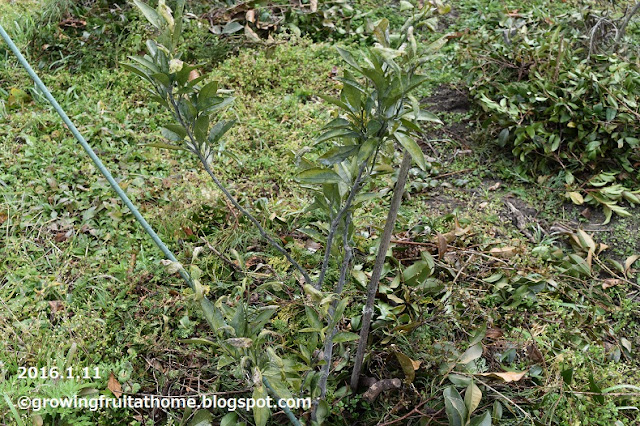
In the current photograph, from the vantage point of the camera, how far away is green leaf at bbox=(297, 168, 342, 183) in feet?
5.30

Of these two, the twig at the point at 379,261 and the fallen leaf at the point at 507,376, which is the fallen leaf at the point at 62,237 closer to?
the twig at the point at 379,261

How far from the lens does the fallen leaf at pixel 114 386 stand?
211 centimetres

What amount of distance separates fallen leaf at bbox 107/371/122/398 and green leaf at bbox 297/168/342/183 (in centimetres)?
112

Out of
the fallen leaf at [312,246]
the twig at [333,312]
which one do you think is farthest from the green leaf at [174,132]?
the fallen leaf at [312,246]

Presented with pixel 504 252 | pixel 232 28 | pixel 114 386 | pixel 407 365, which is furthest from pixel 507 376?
pixel 232 28

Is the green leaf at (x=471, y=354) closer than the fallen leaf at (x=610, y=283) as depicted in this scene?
Yes

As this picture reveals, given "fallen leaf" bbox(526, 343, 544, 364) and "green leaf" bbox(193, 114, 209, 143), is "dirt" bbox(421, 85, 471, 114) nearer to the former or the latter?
"fallen leaf" bbox(526, 343, 544, 364)

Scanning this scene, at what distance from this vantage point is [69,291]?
2.61 metres

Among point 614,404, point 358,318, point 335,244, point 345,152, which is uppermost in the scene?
point 345,152

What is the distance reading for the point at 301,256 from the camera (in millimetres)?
2621

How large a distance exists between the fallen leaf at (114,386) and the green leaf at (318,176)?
112 cm

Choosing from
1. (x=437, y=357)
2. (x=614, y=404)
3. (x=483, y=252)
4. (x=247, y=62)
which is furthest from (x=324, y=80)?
(x=614, y=404)

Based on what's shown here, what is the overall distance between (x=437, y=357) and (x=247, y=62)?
2540 mm

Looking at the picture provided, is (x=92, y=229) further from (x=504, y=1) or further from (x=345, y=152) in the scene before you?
(x=504, y=1)
